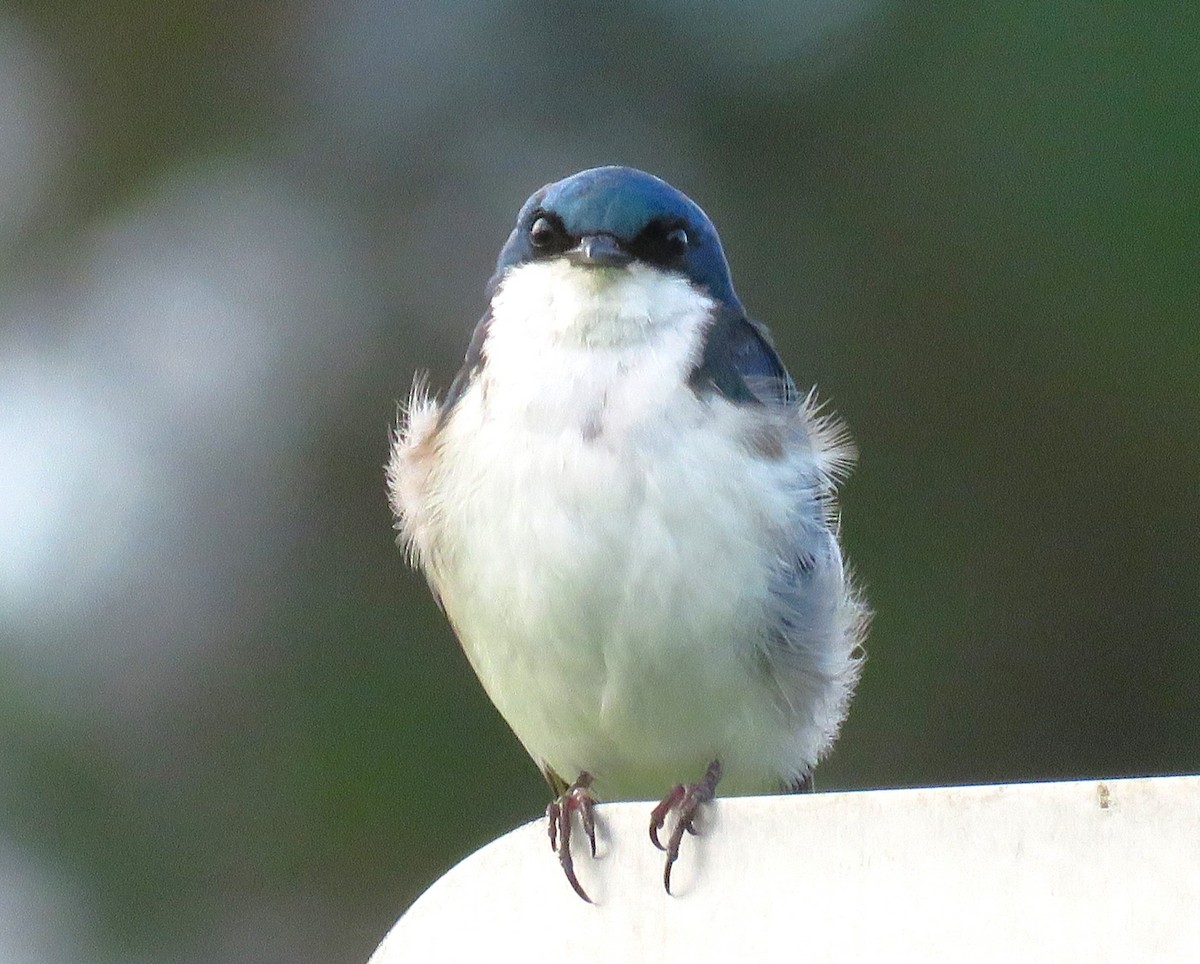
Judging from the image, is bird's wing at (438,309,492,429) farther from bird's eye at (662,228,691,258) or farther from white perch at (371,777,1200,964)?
white perch at (371,777,1200,964)

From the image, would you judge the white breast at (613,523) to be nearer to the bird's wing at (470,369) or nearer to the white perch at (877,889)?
the bird's wing at (470,369)

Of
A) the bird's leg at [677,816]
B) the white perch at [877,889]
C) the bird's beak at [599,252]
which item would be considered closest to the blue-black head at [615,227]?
the bird's beak at [599,252]

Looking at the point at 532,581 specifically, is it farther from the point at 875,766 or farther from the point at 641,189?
the point at 875,766

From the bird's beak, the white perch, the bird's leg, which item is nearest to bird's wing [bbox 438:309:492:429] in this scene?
the bird's beak

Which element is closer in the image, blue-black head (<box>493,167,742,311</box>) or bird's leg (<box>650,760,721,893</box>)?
bird's leg (<box>650,760,721,893</box>)

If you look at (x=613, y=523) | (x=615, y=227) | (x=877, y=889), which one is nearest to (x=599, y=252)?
(x=615, y=227)

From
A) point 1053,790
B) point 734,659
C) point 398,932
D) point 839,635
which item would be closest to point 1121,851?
point 1053,790
